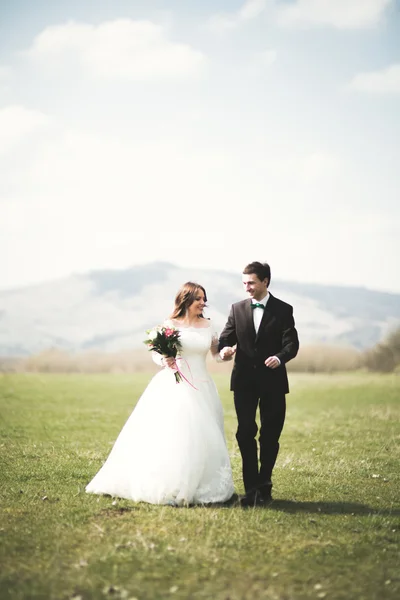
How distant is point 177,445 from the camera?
8766mm

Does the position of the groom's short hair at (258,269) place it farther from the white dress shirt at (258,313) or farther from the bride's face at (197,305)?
the bride's face at (197,305)

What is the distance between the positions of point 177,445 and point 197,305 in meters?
2.02

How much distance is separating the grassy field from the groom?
67 centimetres

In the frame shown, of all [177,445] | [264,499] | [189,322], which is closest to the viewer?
[177,445]

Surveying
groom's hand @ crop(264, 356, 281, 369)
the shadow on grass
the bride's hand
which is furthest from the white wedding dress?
groom's hand @ crop(264, 356, 281, 369)

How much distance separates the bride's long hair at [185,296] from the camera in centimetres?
933

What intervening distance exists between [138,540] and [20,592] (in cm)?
163

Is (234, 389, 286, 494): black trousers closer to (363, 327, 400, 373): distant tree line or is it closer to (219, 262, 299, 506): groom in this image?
(219, 262, 299, 506): groom

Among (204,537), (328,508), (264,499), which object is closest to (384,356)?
(328,508)

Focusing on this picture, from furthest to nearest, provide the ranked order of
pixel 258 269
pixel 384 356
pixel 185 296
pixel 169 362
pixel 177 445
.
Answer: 1. pixel 384 356
2. pixel 185 296
3. pixel 169 362
4. pixel 258 269
5. pixel 177 445

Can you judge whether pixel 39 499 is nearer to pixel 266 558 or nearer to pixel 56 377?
pixel 266 558

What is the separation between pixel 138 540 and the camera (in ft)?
23.2

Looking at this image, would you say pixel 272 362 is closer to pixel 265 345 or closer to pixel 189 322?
pixel 265 345

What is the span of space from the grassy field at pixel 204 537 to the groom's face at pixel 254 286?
2880 mm
